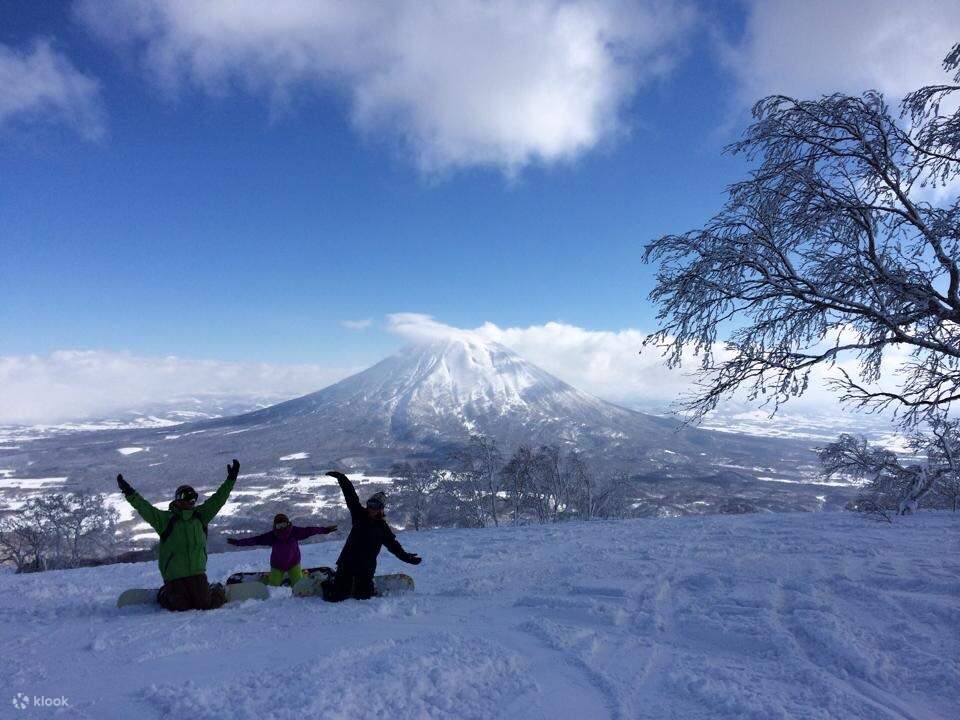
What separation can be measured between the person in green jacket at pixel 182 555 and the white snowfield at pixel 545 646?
0.24 metres

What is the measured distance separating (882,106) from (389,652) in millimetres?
8571

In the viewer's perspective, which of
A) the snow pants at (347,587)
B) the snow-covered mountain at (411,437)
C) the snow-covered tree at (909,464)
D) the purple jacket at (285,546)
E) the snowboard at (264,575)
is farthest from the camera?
the snow-covered mountain at (411,437)

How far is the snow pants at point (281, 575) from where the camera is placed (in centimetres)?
633

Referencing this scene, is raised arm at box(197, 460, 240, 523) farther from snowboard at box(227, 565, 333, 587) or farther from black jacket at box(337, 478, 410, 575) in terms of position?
black jacket at box(337, 478, 410, 575)

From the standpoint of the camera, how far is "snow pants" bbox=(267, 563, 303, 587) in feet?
20.8

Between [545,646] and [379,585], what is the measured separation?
→ 2657 mm

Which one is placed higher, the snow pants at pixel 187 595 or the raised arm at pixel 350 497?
the raised arm at pixel 350 497

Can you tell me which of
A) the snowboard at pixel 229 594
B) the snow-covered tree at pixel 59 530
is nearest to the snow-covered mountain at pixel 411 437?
the snow-covered tree at pixel 59 530

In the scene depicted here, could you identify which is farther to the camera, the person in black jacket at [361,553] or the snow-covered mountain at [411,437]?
the snow-covered mountain at [411,437]

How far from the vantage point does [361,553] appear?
528cm

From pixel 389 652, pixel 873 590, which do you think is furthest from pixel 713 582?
pixel 389 652

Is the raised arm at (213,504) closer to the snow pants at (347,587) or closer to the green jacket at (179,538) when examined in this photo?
the green jacket at (179,538)

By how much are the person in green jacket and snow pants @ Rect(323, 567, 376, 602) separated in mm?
1203

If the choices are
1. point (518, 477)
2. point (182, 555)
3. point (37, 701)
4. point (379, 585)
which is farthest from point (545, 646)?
point (518, 477)
